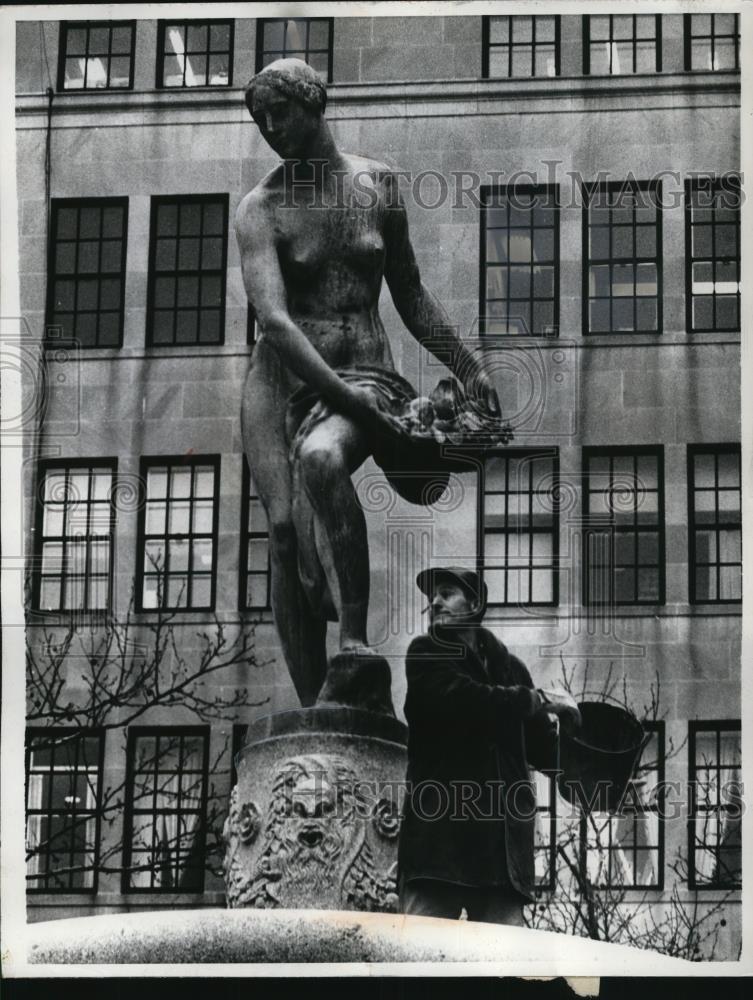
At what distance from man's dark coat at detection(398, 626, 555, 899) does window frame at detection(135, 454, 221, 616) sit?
8.51 metres

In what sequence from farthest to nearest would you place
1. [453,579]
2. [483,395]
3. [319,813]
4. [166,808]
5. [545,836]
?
[166,808], [545,836], [453,579], [483,395], [319,813]

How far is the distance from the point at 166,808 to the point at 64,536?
3.34 meters

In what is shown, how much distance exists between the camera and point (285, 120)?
18953 millimetres

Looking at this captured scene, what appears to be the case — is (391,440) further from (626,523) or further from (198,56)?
(198,56)

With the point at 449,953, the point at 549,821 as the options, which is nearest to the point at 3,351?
the point at 549,821

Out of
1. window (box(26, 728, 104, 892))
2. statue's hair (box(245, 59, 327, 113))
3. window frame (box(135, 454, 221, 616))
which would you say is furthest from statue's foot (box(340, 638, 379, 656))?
window (box(26, 728, 104, 892))

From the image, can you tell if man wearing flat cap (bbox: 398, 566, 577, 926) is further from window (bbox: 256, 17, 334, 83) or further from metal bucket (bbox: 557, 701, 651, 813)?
window (bbox: 256, 17, 334, 83)

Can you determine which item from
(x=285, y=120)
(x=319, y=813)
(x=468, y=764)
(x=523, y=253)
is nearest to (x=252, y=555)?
(x=523, y=253)

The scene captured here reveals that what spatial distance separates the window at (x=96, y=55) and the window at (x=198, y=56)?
0.39 metres

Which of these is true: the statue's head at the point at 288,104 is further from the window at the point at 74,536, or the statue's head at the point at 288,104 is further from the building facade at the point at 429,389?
the window at the point at 74,536

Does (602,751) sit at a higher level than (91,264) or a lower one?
lower

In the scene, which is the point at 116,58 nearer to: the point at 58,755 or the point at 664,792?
the point at 58,755

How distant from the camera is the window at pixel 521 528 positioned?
27.0 metres

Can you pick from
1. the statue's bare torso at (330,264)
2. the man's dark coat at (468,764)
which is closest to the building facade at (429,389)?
the man's dark coat at (468,764)
